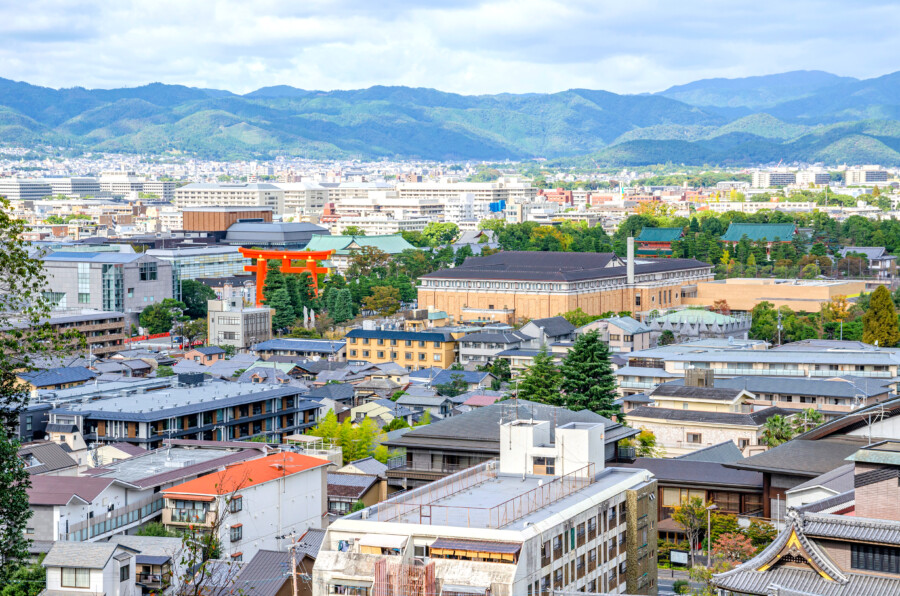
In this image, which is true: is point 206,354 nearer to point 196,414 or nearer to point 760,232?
point 196,414

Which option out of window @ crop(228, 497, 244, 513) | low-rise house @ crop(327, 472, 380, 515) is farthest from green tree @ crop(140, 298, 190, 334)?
window @ crop(228, 497, 244, 513)

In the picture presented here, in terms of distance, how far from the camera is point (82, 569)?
18469mm

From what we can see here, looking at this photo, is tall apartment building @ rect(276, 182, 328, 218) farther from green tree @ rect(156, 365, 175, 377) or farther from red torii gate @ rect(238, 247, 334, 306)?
green tree @ rect(156, 365, 175, 377)

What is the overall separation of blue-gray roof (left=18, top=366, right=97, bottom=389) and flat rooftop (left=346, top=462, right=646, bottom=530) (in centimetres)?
2168

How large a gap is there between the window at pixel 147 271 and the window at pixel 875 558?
54.5 meters

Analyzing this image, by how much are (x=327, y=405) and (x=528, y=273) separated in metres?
27.9

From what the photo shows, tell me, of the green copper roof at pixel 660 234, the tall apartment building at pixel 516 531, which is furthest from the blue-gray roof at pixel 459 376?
the green copper roof at pixel 660 234

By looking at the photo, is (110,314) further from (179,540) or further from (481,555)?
(481,555)

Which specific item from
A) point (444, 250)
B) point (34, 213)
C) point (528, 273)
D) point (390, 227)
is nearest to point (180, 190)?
point (34, 213)

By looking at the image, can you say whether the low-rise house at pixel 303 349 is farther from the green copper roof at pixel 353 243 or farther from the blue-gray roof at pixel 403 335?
the green copper roof at pixel 353 243

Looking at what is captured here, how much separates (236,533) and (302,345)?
95.2ft

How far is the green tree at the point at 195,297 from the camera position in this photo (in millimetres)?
66688

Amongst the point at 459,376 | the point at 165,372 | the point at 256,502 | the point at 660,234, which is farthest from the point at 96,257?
the point at 660,234

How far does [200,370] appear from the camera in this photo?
146 ft
